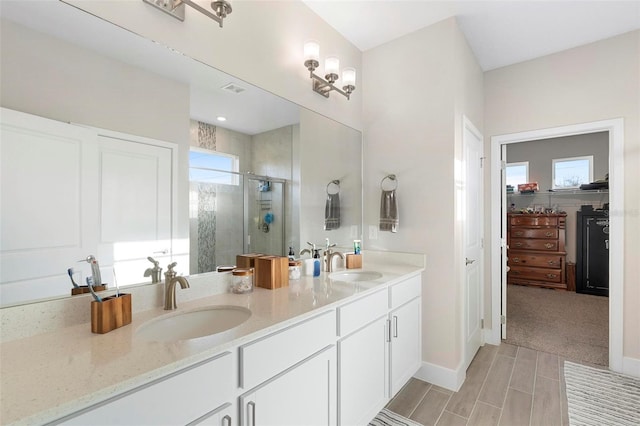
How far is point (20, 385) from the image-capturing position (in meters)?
0.74

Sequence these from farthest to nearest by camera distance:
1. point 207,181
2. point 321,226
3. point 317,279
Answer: point 321,226 < point 317,279 < point 207,181

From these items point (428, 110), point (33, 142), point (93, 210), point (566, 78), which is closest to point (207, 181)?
point (93, 210)

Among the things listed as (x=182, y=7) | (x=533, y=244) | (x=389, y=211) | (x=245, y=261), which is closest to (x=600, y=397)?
(x=389, y=211)

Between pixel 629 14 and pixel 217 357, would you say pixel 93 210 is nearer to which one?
pixel 217 357

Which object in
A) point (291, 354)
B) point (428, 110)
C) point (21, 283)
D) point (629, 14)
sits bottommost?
point (291, 354)

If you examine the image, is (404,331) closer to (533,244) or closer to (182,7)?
(182,7)

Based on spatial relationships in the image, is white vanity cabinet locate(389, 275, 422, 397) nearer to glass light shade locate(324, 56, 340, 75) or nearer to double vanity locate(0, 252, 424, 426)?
double vanity locate(0, 252, 424, 426)

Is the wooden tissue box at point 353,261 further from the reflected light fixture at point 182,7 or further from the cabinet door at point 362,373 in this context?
the reflected light fixture at point 182,7

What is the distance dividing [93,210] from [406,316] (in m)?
1.94

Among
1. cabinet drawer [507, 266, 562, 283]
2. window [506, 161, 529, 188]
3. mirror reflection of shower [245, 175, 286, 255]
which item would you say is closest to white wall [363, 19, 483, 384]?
mirror reflection of shower [245, 175, 286, 255]

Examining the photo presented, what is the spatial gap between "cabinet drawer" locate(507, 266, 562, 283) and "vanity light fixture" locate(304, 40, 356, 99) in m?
5.17

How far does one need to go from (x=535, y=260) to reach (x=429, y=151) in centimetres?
454

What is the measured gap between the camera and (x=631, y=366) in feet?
8.09

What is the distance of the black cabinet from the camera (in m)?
4.89
